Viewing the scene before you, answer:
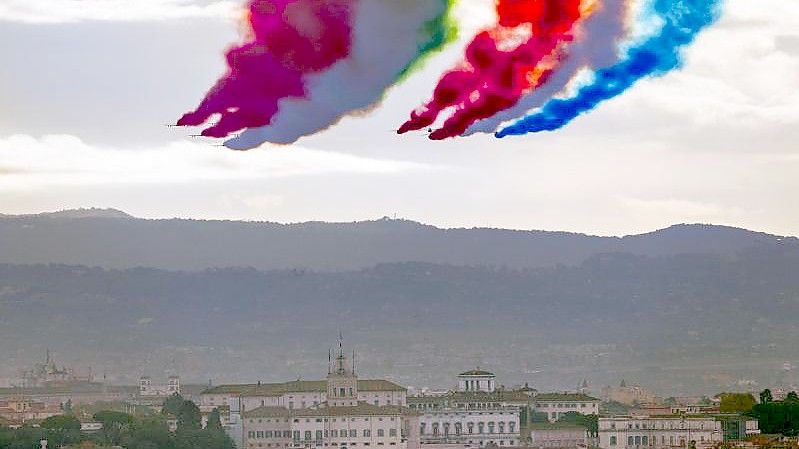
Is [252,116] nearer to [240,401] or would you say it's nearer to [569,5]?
[569,5]

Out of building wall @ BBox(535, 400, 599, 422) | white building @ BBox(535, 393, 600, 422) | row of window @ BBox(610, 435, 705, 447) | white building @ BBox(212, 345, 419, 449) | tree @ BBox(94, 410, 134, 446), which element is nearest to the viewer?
row of window @ BBox(610, 435, 705, 447)

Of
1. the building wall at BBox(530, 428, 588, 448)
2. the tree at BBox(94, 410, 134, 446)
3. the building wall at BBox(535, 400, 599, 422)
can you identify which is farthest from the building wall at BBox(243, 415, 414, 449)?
the building wall at BBox(535, 400, 599, 422)

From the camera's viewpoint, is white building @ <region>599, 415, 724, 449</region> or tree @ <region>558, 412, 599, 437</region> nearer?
white building @ <region>599, 415, 724, 449</region>

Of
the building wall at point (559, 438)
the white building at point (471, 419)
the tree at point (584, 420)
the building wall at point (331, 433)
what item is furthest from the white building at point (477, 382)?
the building wall at point (331, 433)

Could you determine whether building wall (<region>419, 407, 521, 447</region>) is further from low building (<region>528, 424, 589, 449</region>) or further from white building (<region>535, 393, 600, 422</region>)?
white building (<region>535, 393, 600, 422</region>)

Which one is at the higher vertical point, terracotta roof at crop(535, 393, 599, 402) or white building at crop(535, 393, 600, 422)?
terracotta roof at crop(535, 393, 599, 402)
